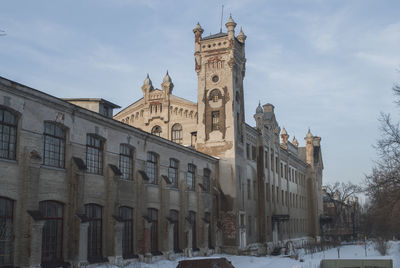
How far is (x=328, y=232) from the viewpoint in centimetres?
6919

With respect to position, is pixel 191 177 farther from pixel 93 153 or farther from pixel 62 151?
pixel 62 151

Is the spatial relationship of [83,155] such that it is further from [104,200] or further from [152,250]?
[152,250]

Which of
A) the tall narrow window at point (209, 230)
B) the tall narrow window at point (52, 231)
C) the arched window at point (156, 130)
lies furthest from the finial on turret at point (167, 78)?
the tall narrow window at point (52, 231)

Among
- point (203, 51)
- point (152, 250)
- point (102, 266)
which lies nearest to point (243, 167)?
point (203, 51)

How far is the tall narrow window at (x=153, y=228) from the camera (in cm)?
2517

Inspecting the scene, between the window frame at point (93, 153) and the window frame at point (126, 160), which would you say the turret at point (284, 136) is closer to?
the window frame at point (126, 160)

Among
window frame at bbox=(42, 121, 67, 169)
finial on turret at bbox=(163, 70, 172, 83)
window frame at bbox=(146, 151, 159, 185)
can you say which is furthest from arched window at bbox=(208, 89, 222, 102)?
window frame at bbox=(42, 121, 67, 169)

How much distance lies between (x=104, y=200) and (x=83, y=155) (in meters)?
2.42

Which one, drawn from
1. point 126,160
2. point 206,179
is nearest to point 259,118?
point 206,179

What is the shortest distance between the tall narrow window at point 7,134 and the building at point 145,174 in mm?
39

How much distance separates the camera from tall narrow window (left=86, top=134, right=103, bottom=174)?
20.7m

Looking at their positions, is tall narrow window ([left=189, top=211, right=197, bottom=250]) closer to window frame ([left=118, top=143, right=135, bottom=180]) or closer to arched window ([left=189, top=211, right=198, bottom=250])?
arched window ([left=189, top=211, right=198, bottom=250])

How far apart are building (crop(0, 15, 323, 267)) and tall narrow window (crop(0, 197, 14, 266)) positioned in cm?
4

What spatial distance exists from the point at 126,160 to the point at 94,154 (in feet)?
8.98
